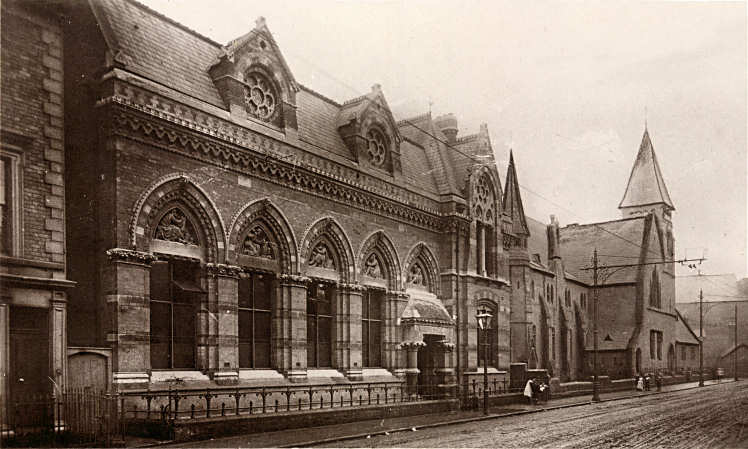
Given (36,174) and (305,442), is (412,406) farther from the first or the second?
(36,174)

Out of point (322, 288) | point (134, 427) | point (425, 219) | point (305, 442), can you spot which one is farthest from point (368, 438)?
point (425, 219)

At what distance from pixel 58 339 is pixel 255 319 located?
291 inches

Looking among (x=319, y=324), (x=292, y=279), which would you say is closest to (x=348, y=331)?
(x=319, y=324)

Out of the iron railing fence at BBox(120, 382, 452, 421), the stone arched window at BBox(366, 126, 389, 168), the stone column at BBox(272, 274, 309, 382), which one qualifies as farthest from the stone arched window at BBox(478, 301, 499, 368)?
the stone column at BBox(272, 274, 309, 382)

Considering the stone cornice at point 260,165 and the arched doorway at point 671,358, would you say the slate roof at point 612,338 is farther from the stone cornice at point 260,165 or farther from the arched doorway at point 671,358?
the stone cornice at point 260,165

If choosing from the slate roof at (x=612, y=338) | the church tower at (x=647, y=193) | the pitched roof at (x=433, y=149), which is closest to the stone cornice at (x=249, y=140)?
the pitched roof at (x=433, y=149)

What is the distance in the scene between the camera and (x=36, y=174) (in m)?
15.0

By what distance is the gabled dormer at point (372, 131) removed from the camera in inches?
1042

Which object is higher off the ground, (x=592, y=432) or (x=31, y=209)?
(x=31, y=209)

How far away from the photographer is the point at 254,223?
21328 millimetres

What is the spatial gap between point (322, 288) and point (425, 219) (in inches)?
270

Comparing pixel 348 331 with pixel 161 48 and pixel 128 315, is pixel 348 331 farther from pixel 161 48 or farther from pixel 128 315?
pixel 161 48

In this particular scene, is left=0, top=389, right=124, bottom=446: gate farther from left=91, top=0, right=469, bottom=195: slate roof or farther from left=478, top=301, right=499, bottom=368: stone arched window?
left=478, top=301, right=499, bottom=368: stone arched window

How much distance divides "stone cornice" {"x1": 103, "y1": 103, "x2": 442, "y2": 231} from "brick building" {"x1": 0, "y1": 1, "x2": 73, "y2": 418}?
206 cm
